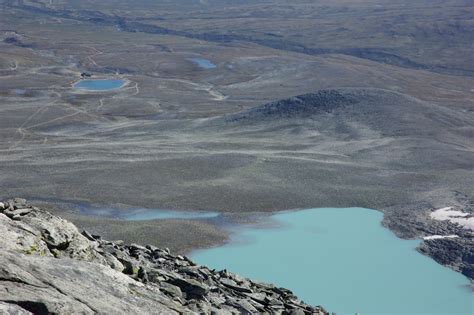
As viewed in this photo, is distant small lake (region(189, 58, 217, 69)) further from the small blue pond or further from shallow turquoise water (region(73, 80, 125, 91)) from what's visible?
the small blue pond

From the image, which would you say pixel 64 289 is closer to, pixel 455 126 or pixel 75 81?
pixel 455 126

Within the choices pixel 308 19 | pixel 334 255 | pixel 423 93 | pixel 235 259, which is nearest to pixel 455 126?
pixel 423 93

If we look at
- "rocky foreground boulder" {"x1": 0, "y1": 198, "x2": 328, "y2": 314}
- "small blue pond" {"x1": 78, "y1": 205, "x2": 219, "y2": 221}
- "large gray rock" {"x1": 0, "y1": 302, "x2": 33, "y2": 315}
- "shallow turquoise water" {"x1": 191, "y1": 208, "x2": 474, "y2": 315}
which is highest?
"large gray rock" {"x1": 0, "y1": 302, "x2": 33, "y2": 315}

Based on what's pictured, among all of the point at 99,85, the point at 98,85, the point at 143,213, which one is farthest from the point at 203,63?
the point at 143,213

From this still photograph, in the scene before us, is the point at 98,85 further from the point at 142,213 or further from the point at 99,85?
the point at 142,213

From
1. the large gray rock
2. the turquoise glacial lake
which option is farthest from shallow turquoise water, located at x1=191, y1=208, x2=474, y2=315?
the large gray rock
